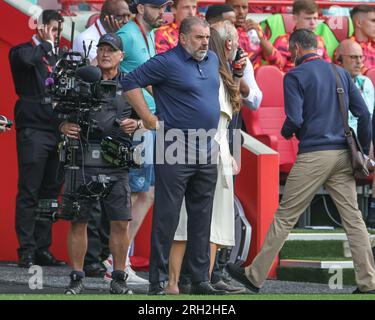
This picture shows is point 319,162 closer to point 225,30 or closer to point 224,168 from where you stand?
point 224,168

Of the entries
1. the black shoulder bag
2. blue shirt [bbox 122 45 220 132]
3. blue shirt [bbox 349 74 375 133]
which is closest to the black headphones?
blue shirt [bbox 122 45 220 132]

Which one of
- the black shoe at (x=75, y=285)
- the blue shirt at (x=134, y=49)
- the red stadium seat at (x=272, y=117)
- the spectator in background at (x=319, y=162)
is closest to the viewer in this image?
the black shoe at (x=75, y=285)

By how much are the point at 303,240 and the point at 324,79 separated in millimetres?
2327

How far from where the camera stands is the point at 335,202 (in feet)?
37.4

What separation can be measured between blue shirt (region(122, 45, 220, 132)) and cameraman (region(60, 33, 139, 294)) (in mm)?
495

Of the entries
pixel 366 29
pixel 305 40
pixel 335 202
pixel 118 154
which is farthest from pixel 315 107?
pixel 366 29

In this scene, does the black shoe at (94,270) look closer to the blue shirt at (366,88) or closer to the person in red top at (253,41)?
the person in red top at (253,41)

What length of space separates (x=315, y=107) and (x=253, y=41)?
376 cm

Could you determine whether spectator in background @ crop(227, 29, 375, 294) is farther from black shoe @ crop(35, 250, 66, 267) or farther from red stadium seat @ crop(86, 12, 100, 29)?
red stadium seat @ crop(86, 12, 100, 29)

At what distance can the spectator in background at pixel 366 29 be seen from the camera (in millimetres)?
15930

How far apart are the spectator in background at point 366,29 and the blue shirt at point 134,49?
4681 mm

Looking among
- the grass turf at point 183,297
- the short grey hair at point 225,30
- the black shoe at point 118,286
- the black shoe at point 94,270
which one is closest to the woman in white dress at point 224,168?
the short grey hair at point 225,30

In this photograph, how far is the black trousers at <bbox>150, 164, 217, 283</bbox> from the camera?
1059 cm
